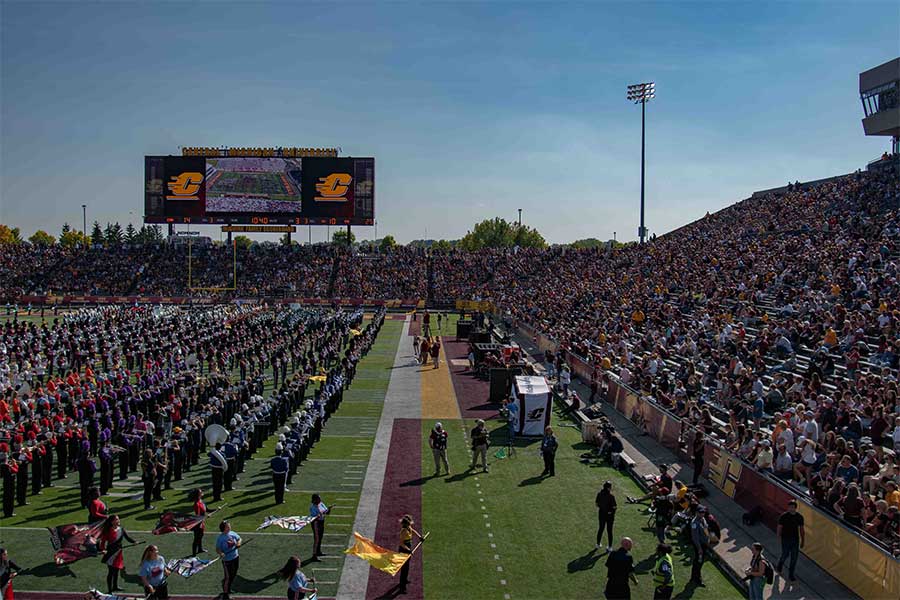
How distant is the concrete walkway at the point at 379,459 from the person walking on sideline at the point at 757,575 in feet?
17.5

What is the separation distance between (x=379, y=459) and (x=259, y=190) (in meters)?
52.1

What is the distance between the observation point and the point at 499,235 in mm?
133375

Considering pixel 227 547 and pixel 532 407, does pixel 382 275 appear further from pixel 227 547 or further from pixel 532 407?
pixel 227 547

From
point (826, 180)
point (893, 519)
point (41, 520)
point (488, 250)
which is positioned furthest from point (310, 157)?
point (893, 519)

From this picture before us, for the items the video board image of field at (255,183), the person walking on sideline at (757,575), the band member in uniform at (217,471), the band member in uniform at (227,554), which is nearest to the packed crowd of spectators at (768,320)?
the person walking on sideline at (757,575)

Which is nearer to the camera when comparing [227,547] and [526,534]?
[227,547]

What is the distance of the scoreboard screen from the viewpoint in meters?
65.9

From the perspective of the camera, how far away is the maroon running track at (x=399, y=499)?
11.1 metres

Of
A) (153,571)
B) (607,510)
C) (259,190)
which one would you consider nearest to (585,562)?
(607,510)

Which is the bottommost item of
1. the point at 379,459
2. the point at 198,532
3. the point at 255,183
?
the point at 379,459

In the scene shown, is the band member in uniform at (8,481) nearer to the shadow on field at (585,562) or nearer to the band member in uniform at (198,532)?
the band member in uniform at (198,532)

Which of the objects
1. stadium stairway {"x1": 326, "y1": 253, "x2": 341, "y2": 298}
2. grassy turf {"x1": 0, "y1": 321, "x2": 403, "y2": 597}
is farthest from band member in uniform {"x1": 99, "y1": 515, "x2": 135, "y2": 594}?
stadium stairway {"x1": 326, "y1": 253, "x2": 341, "y2": 298}

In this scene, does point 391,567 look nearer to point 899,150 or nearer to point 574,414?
point 574,414

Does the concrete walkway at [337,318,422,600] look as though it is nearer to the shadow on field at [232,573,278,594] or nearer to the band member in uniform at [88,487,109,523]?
the shadow on field at [232,573,278,594]
